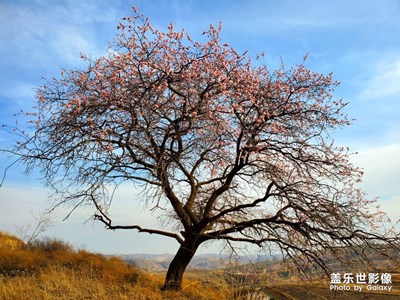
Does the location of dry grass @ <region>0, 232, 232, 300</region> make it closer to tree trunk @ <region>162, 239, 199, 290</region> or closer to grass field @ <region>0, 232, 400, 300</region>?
grass field @ <region>0, 232, 400, 300</region>

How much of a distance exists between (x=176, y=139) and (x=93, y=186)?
8.19 ft

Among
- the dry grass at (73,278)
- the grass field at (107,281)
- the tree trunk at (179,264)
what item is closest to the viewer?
the grass field at (107,281)

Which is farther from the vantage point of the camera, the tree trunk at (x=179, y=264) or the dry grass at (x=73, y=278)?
the tree trunk at (x=179, y=264)

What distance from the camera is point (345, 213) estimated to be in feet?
27.8

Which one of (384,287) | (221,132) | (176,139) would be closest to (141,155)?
(176,139)

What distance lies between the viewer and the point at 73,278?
8.89m

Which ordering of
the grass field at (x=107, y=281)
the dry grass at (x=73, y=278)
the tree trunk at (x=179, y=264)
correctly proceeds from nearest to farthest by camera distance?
the grass field at (x=107, y=281)
the dry grass at (x=73, y=278)
the tree trunk at (x=179, y=264)

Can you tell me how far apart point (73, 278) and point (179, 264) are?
9.90 ft

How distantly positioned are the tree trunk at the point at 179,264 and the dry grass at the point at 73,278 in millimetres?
317

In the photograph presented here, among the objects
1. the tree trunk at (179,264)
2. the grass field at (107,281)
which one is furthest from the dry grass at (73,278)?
the tree trunk at (179,264)

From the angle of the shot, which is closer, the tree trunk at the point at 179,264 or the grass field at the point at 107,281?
the grass field at the point at 107,281

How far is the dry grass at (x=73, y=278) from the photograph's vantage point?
26.0ft

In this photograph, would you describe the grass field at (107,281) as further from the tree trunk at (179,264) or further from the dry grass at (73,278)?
the tree trunk at (179,264)

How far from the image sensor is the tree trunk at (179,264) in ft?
33.1
